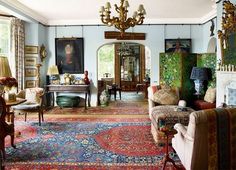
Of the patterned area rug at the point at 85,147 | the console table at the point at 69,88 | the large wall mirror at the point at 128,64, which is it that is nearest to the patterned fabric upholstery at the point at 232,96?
the patterned area rug at the point at 85,147

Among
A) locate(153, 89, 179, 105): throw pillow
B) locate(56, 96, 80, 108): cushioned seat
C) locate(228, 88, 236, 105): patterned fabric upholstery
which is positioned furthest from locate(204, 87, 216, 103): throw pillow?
locate(56, 96, 80, 108): cushioned seat

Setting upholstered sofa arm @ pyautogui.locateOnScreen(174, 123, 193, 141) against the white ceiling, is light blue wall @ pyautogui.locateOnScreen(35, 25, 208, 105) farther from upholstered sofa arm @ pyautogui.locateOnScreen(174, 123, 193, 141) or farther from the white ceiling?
upholstered sofa arm @ pyautogui.locateOnScreen(174, 123, 193, 141)

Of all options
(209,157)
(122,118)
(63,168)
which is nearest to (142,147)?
(63,168)

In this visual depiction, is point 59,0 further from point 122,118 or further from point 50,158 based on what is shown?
point 50,158

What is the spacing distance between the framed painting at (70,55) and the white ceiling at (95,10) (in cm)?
68

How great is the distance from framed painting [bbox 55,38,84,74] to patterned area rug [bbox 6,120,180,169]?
3195 millimetres

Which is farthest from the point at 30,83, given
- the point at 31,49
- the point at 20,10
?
the point at 20,10

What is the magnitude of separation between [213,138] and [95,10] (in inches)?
229

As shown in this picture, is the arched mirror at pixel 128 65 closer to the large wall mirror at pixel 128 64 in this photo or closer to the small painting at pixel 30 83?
the large wall mirror at pixel 128 64

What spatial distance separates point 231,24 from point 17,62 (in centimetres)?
603

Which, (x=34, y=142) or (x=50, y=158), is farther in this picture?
(x=34, y=142)

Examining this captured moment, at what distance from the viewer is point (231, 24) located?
480 centimetres

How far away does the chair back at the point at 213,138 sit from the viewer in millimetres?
2732

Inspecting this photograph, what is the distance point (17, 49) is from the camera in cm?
769
